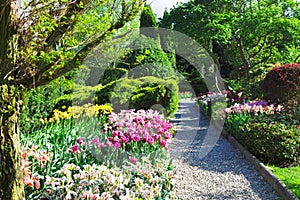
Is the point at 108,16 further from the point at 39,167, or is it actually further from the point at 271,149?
the point at 271,149

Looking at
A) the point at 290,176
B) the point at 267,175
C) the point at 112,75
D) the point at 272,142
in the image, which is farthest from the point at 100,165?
the point at 112,75

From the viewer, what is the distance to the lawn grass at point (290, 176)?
4.20 metres

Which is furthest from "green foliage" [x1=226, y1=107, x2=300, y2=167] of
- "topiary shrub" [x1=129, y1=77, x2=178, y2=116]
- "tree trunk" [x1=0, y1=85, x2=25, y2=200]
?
"tree trunk" [x1=0, y1=85, x2=25, y2=200]

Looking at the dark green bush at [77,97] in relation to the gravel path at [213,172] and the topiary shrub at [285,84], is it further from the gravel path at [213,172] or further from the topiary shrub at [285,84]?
the topiary shrub at [285,84]

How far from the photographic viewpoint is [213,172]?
207 inches

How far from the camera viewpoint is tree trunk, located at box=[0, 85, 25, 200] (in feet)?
6.98

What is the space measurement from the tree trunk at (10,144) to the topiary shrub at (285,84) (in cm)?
802

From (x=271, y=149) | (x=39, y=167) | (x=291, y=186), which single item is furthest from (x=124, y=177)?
(x=271, y=149)

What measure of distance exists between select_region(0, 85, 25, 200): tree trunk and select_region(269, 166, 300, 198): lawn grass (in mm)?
3235

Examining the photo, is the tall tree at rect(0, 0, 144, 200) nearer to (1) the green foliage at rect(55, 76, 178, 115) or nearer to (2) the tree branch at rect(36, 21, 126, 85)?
(2) the tree branch at rect(36, 21, 126, 85)

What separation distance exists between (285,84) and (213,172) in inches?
188

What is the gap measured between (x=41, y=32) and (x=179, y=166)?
407cm

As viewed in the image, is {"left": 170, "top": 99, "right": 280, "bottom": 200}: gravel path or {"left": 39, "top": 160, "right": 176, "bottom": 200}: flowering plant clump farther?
{"left": 170, "top": 99, "right": 280, "bottom": 200}: gravel path

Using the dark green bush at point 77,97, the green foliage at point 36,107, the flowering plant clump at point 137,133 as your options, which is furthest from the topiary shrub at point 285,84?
the green foliage at point 36,107
